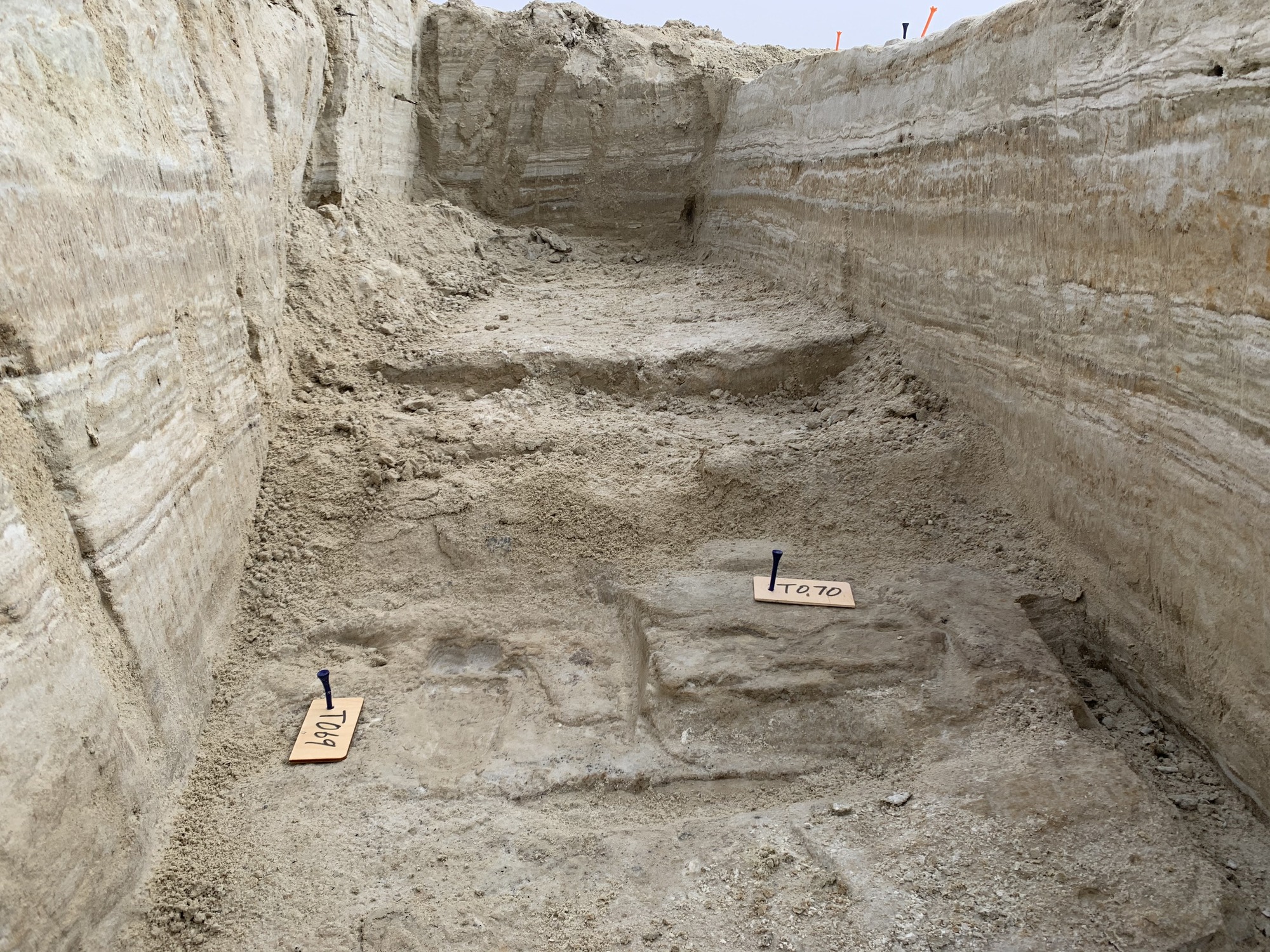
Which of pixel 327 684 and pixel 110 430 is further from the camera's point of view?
pixel 327 684

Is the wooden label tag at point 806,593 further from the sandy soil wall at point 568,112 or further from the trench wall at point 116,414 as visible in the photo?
the sandy soil wall at point 568,112

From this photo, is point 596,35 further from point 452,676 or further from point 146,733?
point 146,733

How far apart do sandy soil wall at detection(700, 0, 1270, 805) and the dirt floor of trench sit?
177 mm

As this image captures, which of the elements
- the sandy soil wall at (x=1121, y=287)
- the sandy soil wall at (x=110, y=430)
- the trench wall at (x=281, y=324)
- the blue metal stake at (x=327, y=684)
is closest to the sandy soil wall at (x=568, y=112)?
the trench wall at (x=281, y=324)

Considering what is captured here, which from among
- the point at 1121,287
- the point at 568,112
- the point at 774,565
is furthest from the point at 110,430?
the point at 568,112

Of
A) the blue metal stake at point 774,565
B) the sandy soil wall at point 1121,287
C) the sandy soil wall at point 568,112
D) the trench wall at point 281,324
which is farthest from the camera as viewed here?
the sandy soil wall at point 568,112

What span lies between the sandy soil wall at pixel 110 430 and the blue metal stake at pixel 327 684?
12.1 inches

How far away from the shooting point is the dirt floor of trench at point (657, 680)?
1589mm

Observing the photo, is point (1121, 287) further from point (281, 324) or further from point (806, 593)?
point (281, 324)

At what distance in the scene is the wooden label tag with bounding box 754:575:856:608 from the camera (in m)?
2.37

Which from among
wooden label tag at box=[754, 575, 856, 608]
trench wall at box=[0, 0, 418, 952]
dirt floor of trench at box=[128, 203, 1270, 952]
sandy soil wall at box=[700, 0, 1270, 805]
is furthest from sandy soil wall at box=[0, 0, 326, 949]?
sandy soil wall at box=[700, 0, 1270, 805]

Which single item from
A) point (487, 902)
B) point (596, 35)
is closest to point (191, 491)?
point (487, 902)

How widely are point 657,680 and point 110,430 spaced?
1381 millimetres

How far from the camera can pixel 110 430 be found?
186 cm
